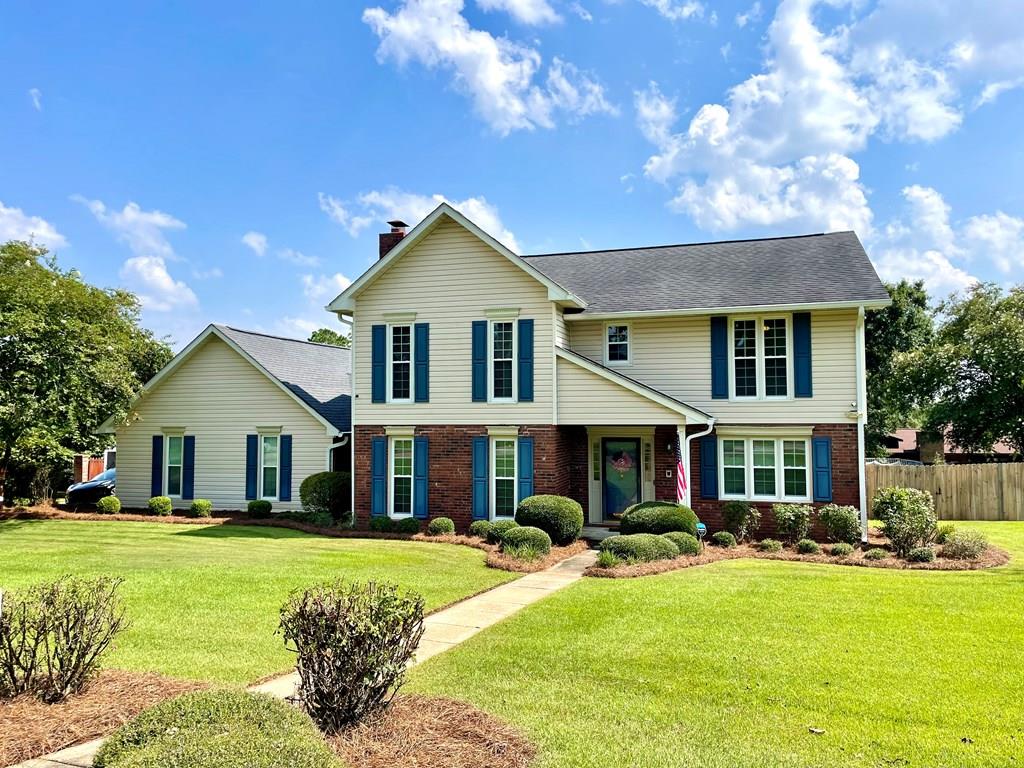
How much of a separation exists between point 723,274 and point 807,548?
769 cm

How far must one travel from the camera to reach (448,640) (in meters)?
8.62

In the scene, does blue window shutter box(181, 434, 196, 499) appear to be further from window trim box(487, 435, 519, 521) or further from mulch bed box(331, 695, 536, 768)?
mulch bed box(331, 695, 536, 768)

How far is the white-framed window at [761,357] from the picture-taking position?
17297mm

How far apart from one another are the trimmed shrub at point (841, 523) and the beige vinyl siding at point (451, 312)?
6.74 meters

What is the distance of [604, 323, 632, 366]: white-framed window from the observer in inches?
735

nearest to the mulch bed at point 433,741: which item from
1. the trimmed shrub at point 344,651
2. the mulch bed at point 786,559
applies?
the trimmed shrub at point 344,651

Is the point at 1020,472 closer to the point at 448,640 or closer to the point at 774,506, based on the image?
the point at 774,506

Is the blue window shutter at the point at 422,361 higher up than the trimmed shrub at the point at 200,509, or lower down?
higher up

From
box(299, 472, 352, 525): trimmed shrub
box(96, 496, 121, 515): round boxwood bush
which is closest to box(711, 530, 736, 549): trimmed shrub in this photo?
box(299, 472, 352, 525): trimmed shrub

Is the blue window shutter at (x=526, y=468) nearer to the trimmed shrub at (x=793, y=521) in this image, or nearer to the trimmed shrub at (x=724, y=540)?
the trimmed shrub at (x=724, y=540)

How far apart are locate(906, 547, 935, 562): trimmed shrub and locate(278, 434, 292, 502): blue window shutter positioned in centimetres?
1629

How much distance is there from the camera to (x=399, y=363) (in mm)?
18594

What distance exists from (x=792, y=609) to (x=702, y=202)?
12.2 meters

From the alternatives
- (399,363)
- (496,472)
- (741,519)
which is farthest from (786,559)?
(399,363)
